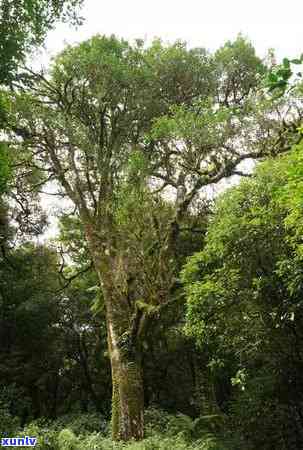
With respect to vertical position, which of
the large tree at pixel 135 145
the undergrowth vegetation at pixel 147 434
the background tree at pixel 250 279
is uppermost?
the large tree at pixel 135 145

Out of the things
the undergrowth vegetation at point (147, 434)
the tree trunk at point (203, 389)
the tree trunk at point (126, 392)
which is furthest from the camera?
the tree trunk at point (203, 389)

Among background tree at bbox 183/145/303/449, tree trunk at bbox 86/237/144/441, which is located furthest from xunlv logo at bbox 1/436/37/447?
background tree at bbox 183/145/303/449

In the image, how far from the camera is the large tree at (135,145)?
37.7 feet

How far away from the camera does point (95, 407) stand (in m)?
21.2

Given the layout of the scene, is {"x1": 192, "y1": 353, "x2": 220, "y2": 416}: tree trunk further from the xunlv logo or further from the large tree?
the xunlv logo

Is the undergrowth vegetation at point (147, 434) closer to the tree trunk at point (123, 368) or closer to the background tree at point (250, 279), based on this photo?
the tree trunk at point (123, 368)

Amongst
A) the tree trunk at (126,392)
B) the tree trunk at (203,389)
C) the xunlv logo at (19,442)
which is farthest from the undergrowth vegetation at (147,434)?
the tree trunk at (203,389)

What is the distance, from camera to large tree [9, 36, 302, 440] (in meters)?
11.5

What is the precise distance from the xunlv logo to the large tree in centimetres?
287

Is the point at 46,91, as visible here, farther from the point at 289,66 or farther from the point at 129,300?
the point at 289,66

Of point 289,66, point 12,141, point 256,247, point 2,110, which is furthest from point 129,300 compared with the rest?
point 289,66

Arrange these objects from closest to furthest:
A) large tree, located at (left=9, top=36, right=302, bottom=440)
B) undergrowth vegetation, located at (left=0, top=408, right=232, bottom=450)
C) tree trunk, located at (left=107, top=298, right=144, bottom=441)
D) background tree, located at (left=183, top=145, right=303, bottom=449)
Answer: background tree, located at (left=183, top=145, right=303, bottom=449), undergrowth vegetation, located at (left=0, top=408, right=232, bottom=450), tree trunk, located at (left=107, top=298, right=144, bottom=441), large tree, located at (left=9, top=36, right=302, bottom=440)

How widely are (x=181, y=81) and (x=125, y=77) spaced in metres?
2.09

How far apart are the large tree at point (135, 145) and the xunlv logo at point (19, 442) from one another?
2.87m
